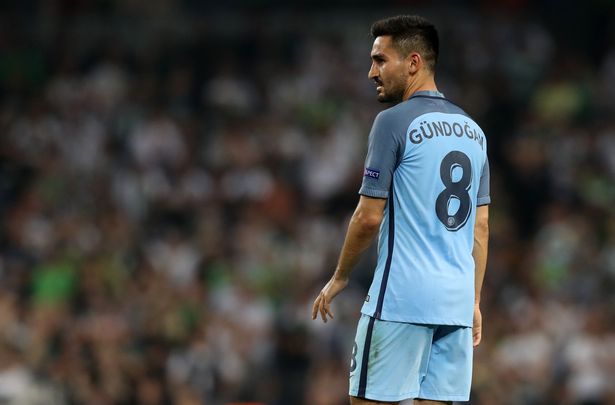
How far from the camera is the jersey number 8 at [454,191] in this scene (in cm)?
568

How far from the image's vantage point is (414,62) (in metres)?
5.76

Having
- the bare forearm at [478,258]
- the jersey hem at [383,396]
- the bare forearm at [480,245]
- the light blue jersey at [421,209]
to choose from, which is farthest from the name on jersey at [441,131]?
the jersey hem at [383,396]

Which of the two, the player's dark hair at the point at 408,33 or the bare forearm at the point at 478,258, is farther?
the bare forearm at the point at 478,258

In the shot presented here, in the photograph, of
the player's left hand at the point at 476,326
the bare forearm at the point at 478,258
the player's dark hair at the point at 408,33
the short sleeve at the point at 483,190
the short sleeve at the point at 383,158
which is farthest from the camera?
the player's left hand at the point at 476,326

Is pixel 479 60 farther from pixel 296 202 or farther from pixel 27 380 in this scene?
pixel 27 380

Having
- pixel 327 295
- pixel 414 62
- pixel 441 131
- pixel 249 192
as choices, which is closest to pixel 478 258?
pixel 441 131

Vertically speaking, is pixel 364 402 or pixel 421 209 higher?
pixel 421 209

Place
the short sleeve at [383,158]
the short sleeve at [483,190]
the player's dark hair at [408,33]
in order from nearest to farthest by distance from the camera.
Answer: the short sleeve at [383,158] < the player's dark hair at [408,33] < the short sleeve at [483,190]

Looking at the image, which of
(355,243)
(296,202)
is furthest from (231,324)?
(355,243)

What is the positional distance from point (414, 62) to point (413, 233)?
2.60ft

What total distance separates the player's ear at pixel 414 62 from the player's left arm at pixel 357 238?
0.64m

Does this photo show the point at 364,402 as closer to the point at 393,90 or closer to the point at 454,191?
the point at 454,191

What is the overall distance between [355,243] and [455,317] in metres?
0.58

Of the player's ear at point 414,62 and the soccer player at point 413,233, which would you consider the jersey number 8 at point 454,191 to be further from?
the player's ear at point 414,62
